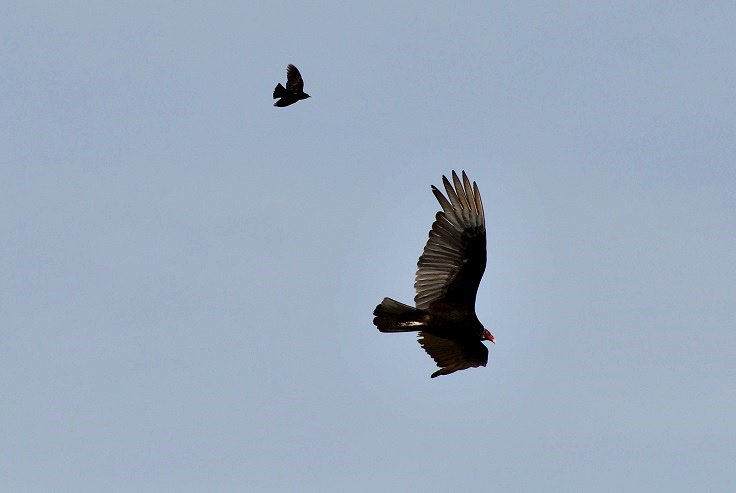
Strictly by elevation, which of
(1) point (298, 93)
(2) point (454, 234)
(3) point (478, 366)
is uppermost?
(1) point (298, 93)

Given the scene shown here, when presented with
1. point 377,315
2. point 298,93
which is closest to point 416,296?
point 377,315

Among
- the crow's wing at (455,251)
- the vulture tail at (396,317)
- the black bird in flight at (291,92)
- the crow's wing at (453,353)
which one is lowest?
the crow's wing at (453,353)

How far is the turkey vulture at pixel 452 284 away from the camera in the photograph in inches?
791

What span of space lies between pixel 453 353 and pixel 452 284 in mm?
1176

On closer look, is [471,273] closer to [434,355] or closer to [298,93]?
[434,355]

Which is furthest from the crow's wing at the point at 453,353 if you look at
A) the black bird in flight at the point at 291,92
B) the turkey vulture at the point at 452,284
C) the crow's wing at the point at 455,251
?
the black bird in flight at the point at 291,92

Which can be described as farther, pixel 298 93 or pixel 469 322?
pixel 298 93

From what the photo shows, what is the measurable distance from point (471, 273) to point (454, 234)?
680mm

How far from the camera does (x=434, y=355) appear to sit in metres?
20.7

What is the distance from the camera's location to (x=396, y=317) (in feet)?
65.2

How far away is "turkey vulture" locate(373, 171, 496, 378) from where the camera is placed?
2009cm

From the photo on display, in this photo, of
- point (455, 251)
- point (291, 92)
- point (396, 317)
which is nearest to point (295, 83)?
point (291, 92)

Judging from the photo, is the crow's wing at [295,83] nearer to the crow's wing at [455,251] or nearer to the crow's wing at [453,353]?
the crow's wing at [455,251]

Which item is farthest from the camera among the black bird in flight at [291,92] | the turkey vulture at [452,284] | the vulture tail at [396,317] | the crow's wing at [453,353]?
the black bird in flight at [291,92]
